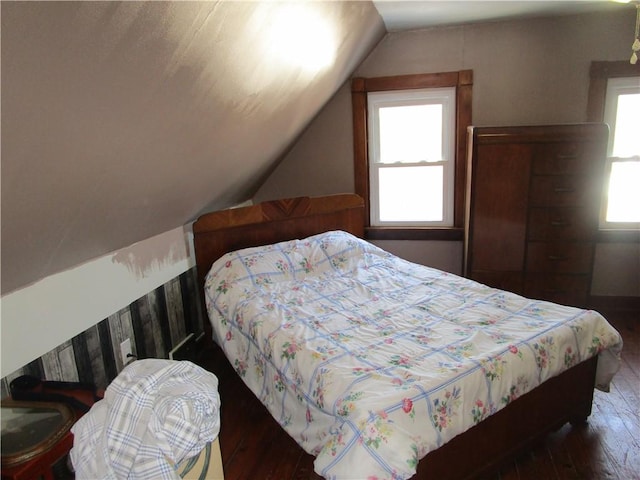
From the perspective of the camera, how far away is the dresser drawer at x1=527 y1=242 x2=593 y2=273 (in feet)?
9.71

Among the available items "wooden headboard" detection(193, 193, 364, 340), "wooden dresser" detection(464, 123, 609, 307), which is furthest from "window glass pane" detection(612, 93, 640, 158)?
"wooden headboard" detection(193, 193, 364, 340)

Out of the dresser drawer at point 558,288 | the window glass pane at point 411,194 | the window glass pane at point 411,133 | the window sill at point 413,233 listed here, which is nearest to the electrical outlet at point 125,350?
the window sill at point 413,233

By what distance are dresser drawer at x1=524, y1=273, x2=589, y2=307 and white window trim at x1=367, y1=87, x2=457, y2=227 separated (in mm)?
792

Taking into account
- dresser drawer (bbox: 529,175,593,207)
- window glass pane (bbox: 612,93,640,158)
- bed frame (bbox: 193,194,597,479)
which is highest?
window glass pane (bbox: 612,93,640,158)

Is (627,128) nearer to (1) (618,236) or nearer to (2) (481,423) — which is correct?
(1) (618,236)

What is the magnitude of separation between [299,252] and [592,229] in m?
1.94

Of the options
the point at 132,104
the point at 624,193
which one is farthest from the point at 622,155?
the point at 132,104

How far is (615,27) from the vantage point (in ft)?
9.94

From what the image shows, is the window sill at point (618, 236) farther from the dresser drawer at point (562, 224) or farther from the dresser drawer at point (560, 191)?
the dresser drawer at point (560, 191)

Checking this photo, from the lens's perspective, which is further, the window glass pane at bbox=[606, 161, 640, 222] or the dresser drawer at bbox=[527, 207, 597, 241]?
the window glass pane at bbox=[606, 161, 640, 222]

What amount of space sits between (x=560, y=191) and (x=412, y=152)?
1.14 m

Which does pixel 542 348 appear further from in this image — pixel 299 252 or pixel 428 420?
pixel 299 252

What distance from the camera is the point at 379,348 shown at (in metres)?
1.84

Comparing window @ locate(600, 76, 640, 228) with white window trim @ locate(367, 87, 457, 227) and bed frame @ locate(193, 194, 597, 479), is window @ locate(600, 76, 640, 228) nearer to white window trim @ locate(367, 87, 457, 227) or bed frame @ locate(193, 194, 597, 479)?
white window trim @ locate(367, 87, 457, 227)
